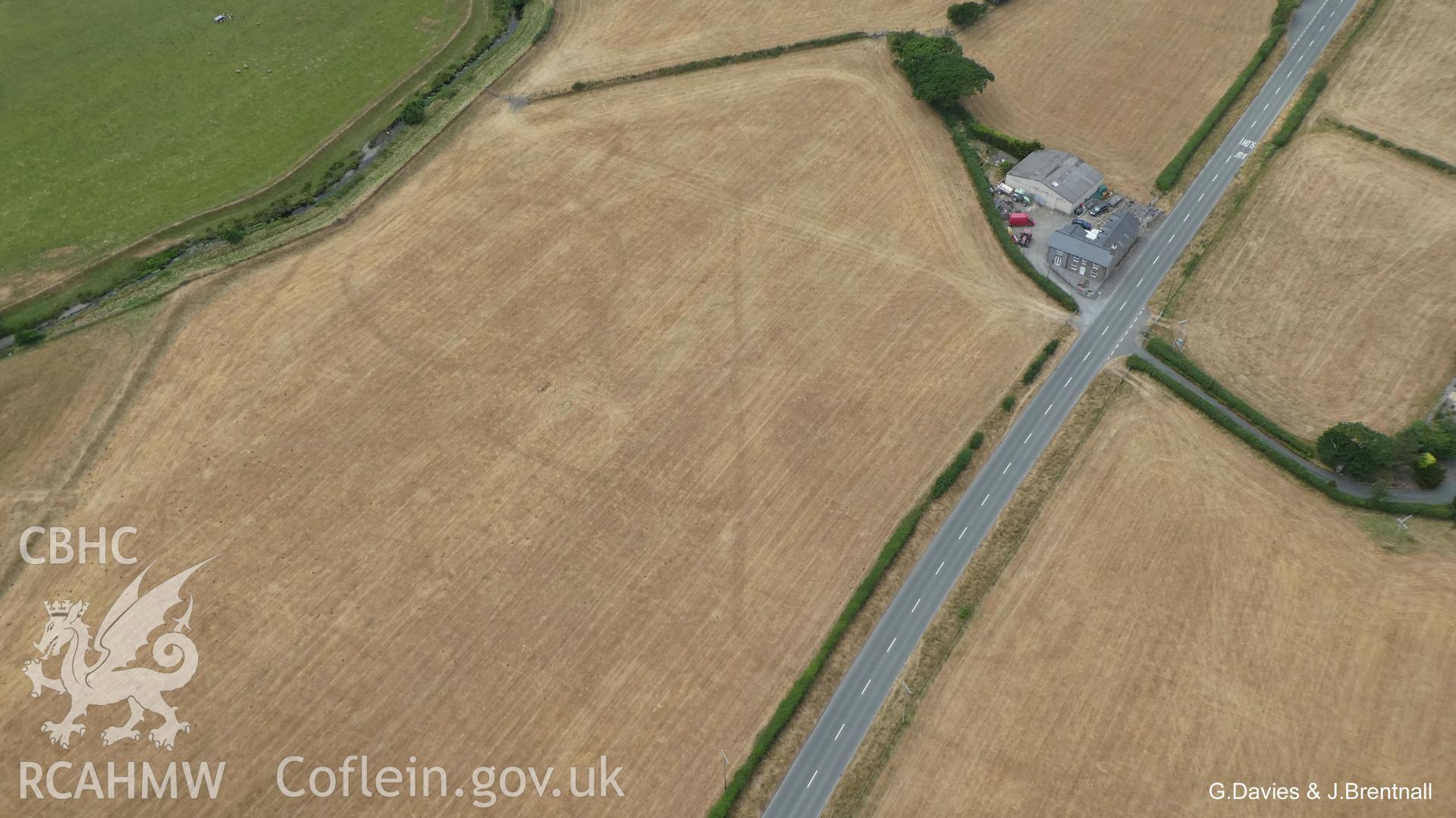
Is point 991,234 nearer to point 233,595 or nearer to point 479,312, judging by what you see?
point 479,312

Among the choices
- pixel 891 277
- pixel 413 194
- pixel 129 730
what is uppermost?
pixel 413 194

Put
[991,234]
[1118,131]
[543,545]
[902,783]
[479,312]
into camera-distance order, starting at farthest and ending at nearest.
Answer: [1118,131] < [991,234] < [479,312] < [543,545] < [902,783]

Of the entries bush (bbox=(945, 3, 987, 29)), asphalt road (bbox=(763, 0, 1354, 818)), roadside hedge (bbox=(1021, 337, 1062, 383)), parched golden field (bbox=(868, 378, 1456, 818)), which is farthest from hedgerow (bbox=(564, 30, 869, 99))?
parched golden field (bbox=(868, 378, 1456, 818))

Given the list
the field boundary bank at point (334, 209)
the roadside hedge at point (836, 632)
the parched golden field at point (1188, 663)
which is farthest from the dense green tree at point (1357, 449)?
the field boundary bank at point (334, 209)

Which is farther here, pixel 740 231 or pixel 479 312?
pixel 740 231

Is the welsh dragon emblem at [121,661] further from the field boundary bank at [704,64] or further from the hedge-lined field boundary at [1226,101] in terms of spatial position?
the hedge-lined field boundary at [1226,101]

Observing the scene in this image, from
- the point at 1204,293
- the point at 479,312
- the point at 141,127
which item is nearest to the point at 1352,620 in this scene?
the point at 1204,293

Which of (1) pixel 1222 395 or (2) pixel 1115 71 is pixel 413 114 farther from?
(1) pixel 1222 395

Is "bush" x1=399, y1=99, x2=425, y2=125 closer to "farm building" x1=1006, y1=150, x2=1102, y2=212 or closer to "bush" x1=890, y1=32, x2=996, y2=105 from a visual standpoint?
"bush" x1=890, y1=32, x2=996, y2=105
